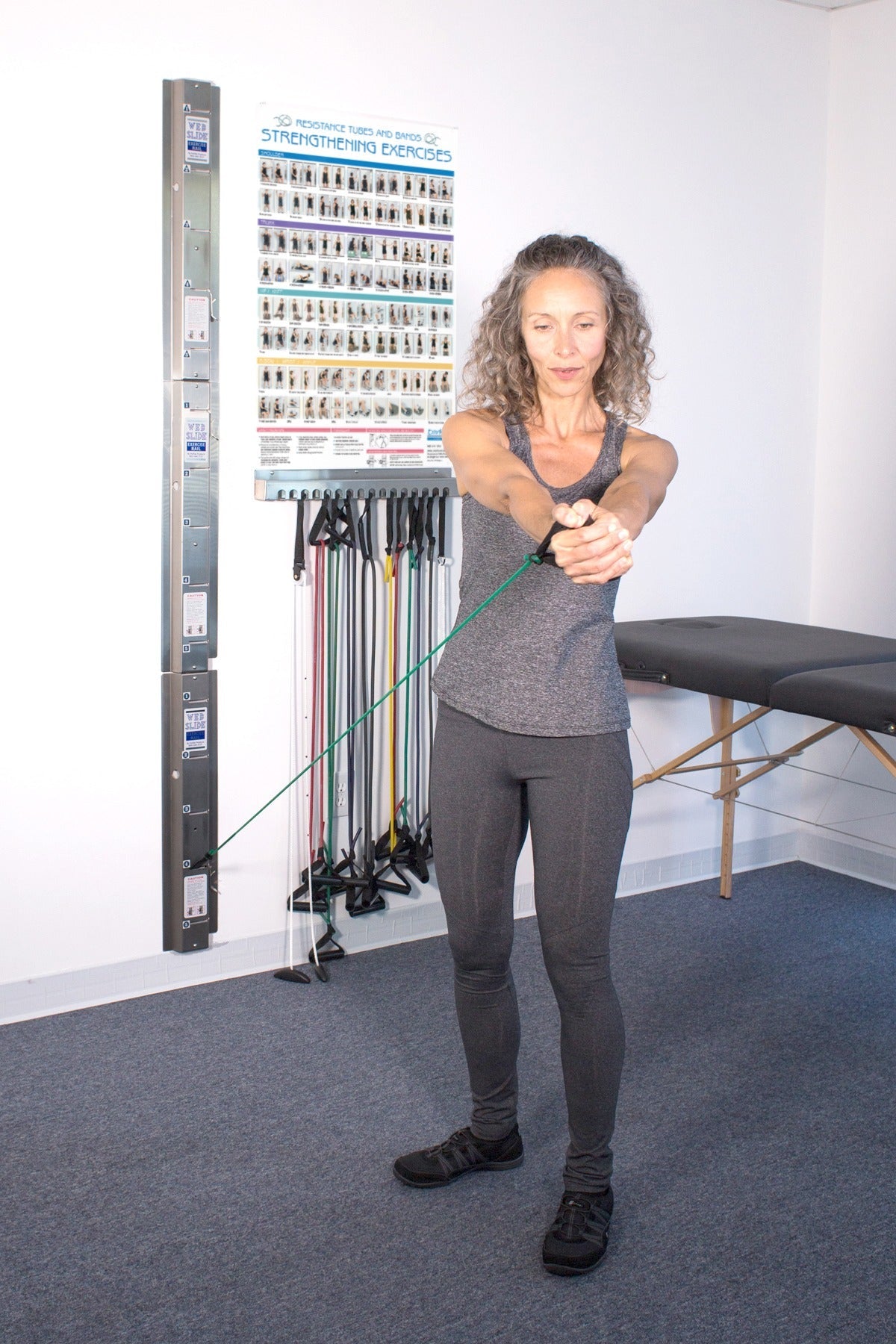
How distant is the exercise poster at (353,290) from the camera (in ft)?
8.84

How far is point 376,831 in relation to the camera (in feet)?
10.1

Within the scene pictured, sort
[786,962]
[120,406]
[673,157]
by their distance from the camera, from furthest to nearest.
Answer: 1. [673,157]
2. [786,962]
3. [120,406]

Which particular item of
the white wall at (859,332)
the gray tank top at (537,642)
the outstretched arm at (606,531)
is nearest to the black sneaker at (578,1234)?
the gray tank top at (537,642)

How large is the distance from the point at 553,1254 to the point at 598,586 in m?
0.95

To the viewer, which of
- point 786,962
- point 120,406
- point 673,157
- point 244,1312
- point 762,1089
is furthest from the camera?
point 673,157

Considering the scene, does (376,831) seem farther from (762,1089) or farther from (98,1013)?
(762,1089)

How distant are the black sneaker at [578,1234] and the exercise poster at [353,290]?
1655 mm

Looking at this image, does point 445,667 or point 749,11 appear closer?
point 445,667

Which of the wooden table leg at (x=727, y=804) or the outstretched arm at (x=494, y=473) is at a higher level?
the outstretched arm at (x=494, y=473)

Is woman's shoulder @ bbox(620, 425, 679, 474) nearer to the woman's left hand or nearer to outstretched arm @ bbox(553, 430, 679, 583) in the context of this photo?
outstretched arm @ bbox(553, 430, 679, 583)

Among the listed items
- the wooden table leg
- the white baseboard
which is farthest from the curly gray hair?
the wooden table leg

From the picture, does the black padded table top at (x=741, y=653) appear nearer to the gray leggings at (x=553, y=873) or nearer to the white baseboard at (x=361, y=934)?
the white baseboard at (x=361, y=934)

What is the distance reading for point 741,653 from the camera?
2756mm

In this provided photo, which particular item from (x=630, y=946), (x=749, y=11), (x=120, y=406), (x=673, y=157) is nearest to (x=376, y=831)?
(x=630, y=946)
